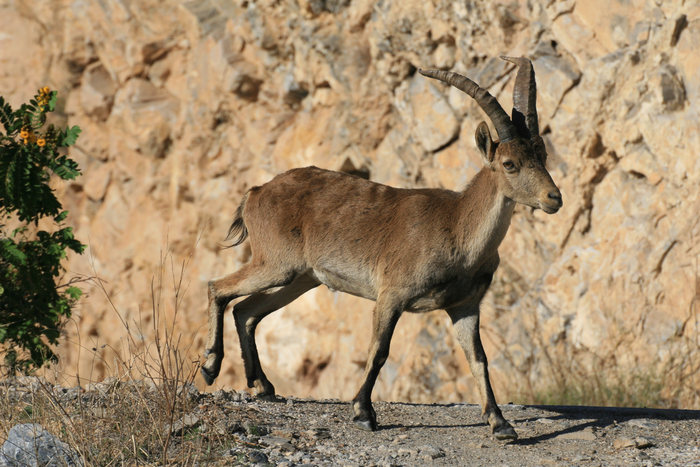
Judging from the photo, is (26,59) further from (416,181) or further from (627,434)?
(627,434)

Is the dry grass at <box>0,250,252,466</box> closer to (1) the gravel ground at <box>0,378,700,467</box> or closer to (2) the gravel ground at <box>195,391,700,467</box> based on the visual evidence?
(1) the gravel ground at <box>0,378,700,467</box>

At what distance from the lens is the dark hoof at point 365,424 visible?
4.93 metres

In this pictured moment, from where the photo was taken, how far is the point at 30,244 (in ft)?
19.7

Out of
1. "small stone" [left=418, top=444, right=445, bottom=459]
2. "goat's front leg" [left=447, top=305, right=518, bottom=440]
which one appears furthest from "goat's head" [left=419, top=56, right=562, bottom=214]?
"small stone" [left=418, top=444, right=445, bottom=459]

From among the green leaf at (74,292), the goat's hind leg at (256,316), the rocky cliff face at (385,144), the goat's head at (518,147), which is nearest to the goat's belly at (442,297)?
the goat's head at (518,147)

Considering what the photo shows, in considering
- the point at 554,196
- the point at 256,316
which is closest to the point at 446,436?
the point at 554,196

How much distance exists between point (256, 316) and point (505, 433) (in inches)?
89.2

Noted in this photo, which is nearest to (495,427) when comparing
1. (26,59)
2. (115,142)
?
(115,142)

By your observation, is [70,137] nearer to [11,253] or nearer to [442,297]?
[11,253]

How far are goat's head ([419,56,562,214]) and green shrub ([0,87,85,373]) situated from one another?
3.17 metres

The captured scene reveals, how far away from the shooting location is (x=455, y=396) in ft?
31.0

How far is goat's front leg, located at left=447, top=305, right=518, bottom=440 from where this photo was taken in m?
4.88

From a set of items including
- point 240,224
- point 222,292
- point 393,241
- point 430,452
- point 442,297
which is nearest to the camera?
point 430,452

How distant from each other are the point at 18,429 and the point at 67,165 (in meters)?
2.60
